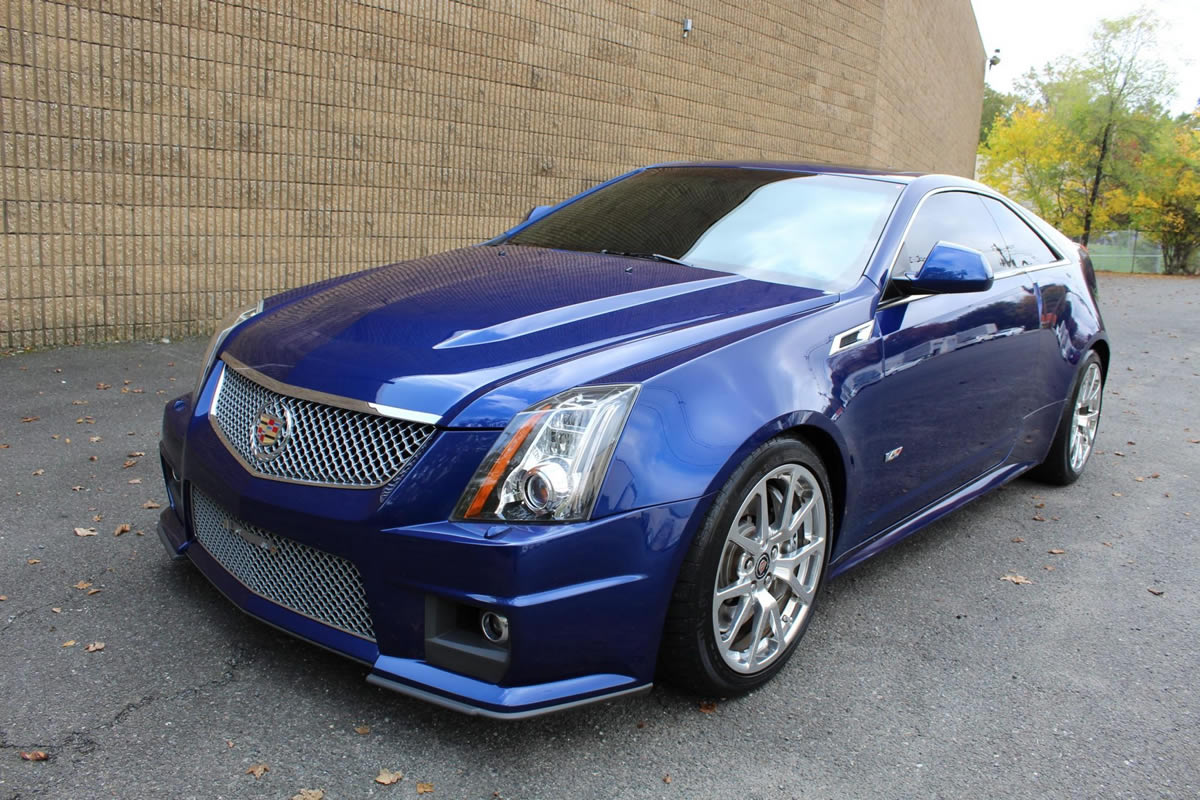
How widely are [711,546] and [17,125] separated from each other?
579cm

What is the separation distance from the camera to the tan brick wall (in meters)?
6.66

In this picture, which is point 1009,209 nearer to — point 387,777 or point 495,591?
point 495,591

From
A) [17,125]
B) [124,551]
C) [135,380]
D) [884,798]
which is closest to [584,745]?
[884,798]

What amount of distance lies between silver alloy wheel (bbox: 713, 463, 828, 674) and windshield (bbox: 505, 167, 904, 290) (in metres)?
0.78

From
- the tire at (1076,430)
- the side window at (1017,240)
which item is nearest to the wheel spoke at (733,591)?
the side window at (1017,240)

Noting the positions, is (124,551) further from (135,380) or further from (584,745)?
(135,380)

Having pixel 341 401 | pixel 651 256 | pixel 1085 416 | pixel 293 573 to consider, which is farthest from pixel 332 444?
pixel 1085 416

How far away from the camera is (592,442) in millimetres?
2488

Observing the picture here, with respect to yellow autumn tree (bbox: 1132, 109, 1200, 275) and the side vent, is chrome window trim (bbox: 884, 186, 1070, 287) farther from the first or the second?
yellow autumn tree (bbox: 1132, 109, 1200, 275)

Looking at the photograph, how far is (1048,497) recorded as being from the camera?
5270 millimetres

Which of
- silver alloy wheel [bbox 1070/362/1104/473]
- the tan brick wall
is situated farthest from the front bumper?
the tan brick wall

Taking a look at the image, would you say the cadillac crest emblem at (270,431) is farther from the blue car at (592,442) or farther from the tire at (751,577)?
the tire at (751,577)

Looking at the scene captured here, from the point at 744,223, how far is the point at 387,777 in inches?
92.5

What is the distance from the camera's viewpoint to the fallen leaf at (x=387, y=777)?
2.43 metres
